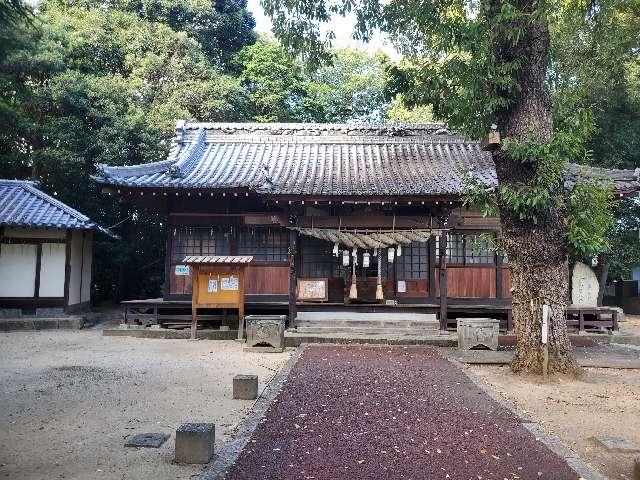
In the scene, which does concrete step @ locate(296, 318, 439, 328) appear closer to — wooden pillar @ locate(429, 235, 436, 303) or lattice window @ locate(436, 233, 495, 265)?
wooden pillar @ locate(429, 235, 436, 303)

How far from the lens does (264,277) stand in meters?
15.1

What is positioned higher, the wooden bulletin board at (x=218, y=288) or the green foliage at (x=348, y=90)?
the green foliage at (x=348, y=90)

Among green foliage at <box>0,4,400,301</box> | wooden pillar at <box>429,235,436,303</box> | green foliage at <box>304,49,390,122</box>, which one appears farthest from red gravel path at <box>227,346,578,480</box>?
green foliage at <box>304,49,390,122</box>

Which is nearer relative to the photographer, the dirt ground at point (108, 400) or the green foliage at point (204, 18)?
the dirt ground at point (108, 400)

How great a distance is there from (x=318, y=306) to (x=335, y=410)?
307 inches

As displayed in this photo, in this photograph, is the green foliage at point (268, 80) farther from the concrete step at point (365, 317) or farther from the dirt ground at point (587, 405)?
→ the dirt ground at point (587, 405)

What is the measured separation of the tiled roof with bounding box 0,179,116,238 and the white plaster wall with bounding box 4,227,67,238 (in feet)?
1.88

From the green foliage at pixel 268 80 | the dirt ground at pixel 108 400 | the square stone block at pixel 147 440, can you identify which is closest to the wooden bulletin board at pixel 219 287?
the dirt ground at pixel 108 400

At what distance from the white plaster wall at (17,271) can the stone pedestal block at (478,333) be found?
44.7 feet

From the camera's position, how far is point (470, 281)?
583 inches

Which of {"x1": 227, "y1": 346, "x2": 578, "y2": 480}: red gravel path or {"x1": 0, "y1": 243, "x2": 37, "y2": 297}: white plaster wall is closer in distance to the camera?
{"x1": 227, "y1": 346, "x2": 578, "y2": 480}: red gravel path

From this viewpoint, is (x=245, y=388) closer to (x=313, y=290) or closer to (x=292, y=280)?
(x=292, y=280)

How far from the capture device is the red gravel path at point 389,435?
4.59m

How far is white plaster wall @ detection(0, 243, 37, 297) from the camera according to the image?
16359 mm
